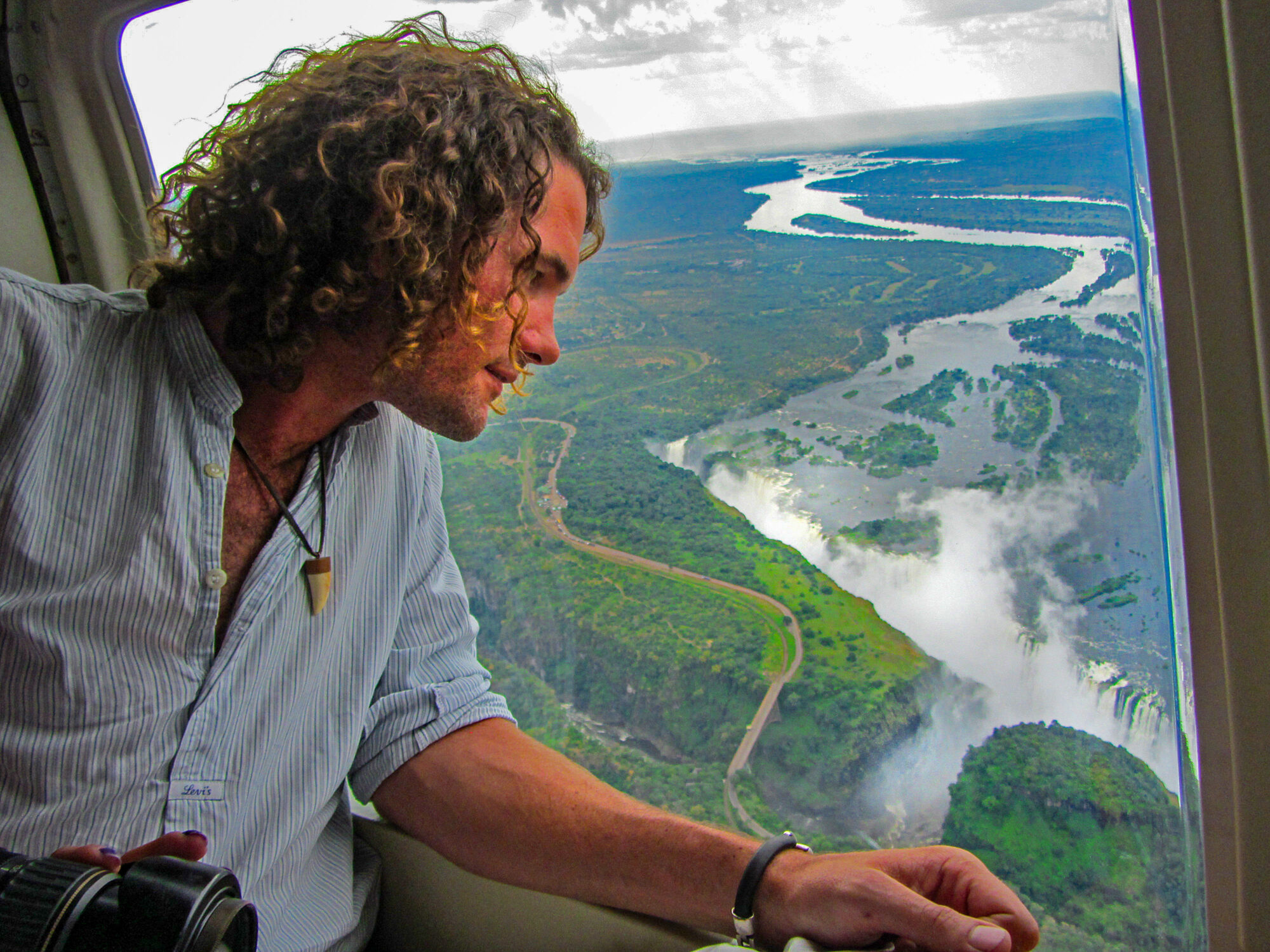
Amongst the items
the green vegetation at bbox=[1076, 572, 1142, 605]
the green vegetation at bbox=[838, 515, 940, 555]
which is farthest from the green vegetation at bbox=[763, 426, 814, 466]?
the green vegetation at bbox=[1076, 572, 1142, 605]

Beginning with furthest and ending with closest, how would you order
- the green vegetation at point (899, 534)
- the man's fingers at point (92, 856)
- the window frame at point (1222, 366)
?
1. the green vegetation at point (899, 534)
2. the window frame at point (1222, 366)
3. the man's fingers at point (92, 856)

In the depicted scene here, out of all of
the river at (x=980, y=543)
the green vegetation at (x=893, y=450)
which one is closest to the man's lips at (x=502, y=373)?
the river at (x=980, y=543)

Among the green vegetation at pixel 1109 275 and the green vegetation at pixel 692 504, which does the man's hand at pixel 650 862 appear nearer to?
the green vegetation at pixel 692 504

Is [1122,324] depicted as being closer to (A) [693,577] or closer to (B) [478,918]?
(A) [693,577]

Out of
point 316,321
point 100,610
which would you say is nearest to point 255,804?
point 100,610

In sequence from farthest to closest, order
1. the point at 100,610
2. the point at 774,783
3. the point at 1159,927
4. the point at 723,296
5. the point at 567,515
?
the point at 567,515
the point at 723,296
the point at 774,783
the point at 1159,927
the point at 100,610

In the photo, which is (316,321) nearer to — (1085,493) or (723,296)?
(723,296)
